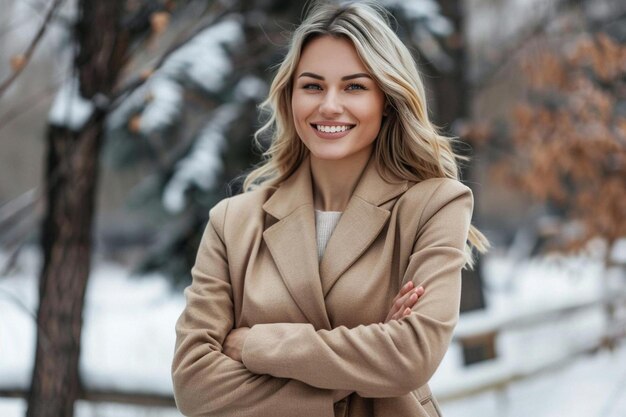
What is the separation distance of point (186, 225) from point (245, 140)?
749mm

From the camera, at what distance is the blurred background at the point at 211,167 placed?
4.20 meters

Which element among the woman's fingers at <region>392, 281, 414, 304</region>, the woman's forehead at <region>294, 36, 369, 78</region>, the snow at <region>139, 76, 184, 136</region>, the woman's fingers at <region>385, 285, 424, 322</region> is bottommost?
the woman's fingers at <region>385, 285, 424, 322</region>

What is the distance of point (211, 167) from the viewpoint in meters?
5.65

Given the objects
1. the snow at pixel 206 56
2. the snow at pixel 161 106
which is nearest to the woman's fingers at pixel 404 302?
the snow at pixel 206 56

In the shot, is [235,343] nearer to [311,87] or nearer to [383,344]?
[383,344]

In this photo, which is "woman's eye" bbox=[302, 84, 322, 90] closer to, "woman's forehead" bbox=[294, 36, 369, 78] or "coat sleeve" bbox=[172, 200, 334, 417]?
"woman's forehead" bbox=[294, 36, 369, 78]

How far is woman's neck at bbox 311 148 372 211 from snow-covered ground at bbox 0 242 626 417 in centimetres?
157

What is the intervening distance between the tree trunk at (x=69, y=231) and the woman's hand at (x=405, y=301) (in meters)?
2.44

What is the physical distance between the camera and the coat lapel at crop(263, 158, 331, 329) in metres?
2.12

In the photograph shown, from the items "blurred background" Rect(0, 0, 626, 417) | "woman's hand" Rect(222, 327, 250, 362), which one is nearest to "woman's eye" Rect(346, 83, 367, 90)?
"woman's hand" Rect(222, 327, 250, 362)

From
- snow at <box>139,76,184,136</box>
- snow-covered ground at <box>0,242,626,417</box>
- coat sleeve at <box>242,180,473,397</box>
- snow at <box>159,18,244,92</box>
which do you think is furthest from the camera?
snow-covered ground at <box>0,242,626,417</box>

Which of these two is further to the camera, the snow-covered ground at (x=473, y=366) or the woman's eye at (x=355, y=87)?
the snow-covered ground at (x=473, y=366)

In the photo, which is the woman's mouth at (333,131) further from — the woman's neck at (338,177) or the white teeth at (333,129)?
the woman's neck at (338,177)

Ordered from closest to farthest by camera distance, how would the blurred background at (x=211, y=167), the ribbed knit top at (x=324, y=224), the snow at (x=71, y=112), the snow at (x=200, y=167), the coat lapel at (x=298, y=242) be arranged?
1. the coat lapel at (x=298, y=242)
2. the ribbed knit top at (x=324, y=224)
3. the snow at (x=71, y=112)
4. the blurred background at (x=211, y=167)
5. the snow at (x=200, y=167)
